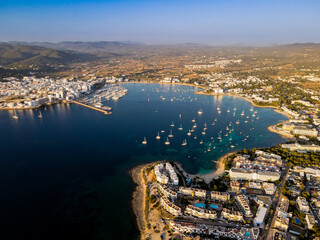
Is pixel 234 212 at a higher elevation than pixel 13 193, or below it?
higher

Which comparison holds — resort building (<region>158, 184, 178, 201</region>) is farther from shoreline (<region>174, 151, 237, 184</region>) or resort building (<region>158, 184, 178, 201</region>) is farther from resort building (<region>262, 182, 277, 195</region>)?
resort building (<region>262, 182, 277, 195</region>)

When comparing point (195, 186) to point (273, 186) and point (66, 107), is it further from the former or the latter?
point (66, 107)

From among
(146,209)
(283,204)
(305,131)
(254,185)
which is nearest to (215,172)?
(254,185)

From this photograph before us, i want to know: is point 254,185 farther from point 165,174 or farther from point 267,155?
point 165,174

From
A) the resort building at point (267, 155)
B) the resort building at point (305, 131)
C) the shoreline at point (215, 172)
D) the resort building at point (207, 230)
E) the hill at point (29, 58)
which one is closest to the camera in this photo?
the resort building at point (207, 230)

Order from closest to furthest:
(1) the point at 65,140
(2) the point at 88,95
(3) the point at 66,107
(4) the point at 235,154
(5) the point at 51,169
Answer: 1. (5) the point at 51,169
2. (4) the point at 235,154
3. (1) the point at 65,140
4. (3) the point at 66,107
5. (2) the point at 88,95

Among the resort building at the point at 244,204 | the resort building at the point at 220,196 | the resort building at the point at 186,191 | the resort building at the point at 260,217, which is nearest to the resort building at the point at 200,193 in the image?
the resort building at the point at 186,191

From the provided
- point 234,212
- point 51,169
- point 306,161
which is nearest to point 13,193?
point 51,169

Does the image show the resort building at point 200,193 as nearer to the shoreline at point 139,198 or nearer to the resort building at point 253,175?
the resort building at point 253,175
